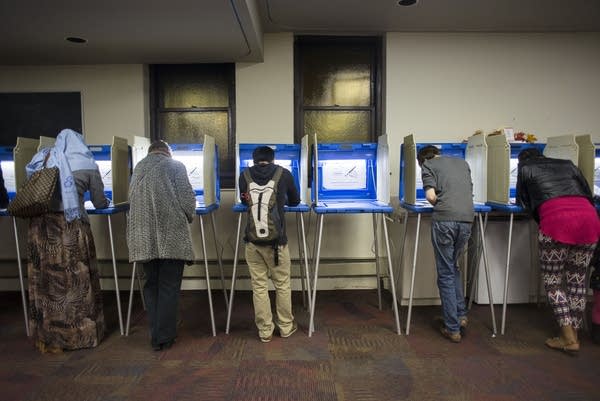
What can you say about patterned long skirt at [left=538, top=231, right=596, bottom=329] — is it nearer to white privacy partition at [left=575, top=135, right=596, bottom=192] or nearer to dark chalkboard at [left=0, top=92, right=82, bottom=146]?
white privacy partition at [left=575, top=135, right=596, bottom=192]

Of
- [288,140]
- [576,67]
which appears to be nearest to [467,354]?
[288,140]

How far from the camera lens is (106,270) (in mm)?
3773

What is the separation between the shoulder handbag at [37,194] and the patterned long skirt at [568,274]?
121 inches

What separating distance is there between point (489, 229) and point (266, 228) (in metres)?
1.87

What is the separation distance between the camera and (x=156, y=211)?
2.36m

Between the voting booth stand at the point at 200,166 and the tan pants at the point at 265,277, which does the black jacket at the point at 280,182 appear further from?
the voting booth stand at the point at 200,166

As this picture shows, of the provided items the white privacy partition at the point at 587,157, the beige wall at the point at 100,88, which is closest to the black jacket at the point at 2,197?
the beige wall at the point at 100,88

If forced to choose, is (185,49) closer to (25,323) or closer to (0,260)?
(25,323)

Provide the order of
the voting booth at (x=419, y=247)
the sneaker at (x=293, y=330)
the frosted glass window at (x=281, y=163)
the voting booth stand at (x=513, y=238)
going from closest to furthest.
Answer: the sneaker at (x=293, y=330), the voting booth stand at (x=513, y=238), the voting booth at (x=419, y=247), the frosted glass window at (x=281, y=163)

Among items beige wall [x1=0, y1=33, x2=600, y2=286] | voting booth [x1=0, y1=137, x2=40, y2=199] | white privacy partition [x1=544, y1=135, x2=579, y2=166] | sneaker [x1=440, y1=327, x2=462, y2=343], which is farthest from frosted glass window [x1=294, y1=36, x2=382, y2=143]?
voting booth [x1=0, y1=137, x2=40, y2=199]

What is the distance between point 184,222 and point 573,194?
2.41 m

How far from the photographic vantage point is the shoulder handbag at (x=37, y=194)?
7.66 feet

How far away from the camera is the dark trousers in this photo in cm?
245

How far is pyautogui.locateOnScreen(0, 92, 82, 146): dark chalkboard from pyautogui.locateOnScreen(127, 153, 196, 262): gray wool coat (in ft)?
6.42
